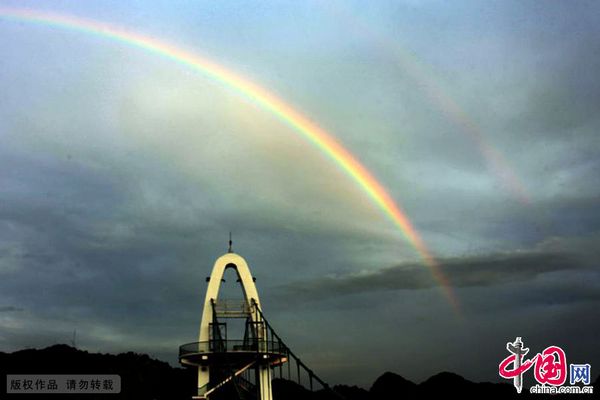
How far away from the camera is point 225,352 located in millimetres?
65562

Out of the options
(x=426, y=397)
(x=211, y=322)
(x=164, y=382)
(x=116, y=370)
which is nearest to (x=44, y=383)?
(x=211, y=322)

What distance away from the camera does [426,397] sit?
183 metres

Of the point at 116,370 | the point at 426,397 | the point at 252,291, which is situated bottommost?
the point at 426,397

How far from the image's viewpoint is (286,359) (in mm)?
69062

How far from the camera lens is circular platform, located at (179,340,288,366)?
65.9 metres

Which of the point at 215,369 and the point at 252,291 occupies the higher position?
the point at 252,291

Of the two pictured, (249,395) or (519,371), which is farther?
(249,395)

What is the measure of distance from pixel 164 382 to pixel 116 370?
604 inches

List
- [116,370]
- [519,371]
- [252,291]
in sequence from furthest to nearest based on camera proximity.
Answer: [116,370], [252,291], [519,371]

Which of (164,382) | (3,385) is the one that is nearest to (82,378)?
(3,385)

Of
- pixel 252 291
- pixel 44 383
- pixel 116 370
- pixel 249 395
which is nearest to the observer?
pixel 44 383

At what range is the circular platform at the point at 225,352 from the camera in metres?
65.9

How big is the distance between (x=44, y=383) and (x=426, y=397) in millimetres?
152777

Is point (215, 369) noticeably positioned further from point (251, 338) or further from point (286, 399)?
point (286, 399)
